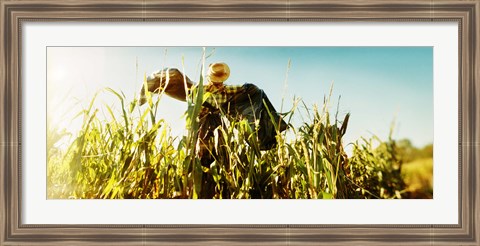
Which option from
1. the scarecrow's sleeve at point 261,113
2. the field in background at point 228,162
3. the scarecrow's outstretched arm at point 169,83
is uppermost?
the scarecrow's outstretched arm at point 169,83

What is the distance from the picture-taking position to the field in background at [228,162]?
2346 millimetres

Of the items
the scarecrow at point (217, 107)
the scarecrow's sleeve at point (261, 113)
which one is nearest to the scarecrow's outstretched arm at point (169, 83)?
the scarecrow at point (217, 107)

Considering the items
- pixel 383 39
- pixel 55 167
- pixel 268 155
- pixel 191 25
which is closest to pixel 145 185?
pixel 55 167

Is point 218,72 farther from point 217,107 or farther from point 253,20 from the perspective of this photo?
point 253,20

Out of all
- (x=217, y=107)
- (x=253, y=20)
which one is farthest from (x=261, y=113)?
(x=253, y=20)

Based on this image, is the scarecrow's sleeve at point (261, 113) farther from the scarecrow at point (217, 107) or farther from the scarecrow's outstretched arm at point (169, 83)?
the scarecrow's outstretched arm at point (169, 83)

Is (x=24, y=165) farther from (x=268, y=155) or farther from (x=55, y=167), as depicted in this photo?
(x=268, y=155)

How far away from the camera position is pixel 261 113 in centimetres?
237

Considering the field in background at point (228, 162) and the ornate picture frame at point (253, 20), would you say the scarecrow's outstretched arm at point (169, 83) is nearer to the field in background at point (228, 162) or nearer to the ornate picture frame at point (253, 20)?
the field in background at point (228, 162)

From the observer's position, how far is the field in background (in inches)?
92.4

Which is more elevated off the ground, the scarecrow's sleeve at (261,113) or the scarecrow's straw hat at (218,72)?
the scarecrow's straw hat at (218,72)

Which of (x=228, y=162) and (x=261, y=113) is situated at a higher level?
(x=261, y=113)

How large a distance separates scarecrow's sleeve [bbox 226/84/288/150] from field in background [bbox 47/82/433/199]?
0.03 meters

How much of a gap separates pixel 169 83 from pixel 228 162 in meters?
0.43
